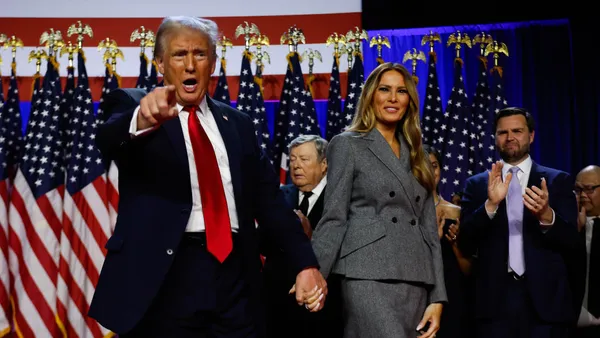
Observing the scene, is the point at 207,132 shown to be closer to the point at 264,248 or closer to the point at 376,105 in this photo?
the point at 376,105

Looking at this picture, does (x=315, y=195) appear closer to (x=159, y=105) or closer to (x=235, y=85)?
(x=235, y=85)

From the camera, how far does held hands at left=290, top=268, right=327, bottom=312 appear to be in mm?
2312

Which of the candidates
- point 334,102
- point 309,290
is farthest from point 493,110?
point 309,290

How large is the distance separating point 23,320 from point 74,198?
3.56ft

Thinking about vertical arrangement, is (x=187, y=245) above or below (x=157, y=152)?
below

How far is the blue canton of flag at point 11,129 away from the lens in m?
6.48

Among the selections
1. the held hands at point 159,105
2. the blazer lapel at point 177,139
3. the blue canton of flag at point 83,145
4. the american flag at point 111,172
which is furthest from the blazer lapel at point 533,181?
the blue canton of flag at point 83,145

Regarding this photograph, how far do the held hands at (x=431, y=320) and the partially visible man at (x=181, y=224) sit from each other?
2.38ft

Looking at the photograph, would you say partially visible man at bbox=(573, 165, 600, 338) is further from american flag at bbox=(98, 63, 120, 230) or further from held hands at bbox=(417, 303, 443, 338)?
american flag at bbox=(98, 63, 120, 230)

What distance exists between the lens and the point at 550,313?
404cm

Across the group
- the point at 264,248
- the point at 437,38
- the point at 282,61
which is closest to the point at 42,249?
the point at 282,61

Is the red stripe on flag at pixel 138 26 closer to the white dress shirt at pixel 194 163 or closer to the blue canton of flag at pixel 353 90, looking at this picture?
the blue canton of flag at pixel 353 90

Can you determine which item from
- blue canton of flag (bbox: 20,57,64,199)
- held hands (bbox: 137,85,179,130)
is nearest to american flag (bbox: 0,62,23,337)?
blue canton of flag (bbox: 20,57,64,199)

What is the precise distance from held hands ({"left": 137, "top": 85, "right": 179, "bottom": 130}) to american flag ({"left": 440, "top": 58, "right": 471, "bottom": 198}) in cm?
456
